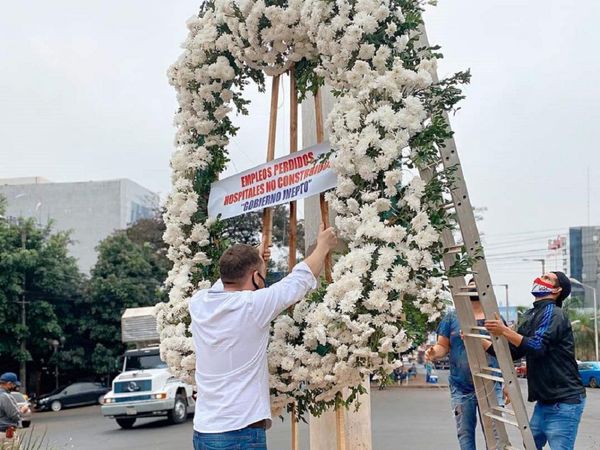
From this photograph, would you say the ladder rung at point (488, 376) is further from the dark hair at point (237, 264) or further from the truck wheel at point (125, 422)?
the truck wheel at point (125, 422)

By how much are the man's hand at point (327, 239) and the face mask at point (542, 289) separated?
1.42m

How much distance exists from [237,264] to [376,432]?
11125mm

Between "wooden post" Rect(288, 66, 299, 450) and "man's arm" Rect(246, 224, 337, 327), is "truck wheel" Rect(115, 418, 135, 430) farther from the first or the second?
"man's arm" Rect(246, 224, 337, 327)

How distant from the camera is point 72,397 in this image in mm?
28031

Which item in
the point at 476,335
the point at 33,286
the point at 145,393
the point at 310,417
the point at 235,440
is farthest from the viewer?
the point at 33,286

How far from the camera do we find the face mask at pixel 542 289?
445 centimetres

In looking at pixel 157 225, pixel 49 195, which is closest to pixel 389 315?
pixel 157 225

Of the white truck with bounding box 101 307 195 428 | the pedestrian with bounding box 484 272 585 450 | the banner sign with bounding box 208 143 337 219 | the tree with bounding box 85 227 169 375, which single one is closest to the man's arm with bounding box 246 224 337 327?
the banner sign with bounding box 208 143 337 219

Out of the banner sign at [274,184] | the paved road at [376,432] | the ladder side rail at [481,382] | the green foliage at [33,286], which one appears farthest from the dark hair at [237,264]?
the green foliage at [33,286]

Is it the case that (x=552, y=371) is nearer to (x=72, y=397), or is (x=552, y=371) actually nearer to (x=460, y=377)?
(x=460, y=377)

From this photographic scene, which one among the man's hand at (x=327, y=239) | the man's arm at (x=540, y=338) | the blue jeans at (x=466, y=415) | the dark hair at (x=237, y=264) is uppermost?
the man's hand at (x=327, y=239)

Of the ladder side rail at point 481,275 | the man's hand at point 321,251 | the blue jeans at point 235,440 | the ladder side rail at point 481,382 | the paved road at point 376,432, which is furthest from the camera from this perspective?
the paved road at point 376,432

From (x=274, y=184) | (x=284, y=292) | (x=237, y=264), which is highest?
(x=274, y=184)

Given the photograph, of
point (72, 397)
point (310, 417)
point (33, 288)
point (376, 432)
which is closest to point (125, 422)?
point (376, 432)
